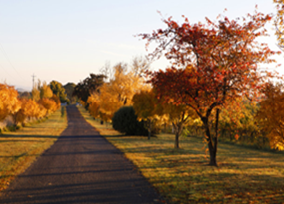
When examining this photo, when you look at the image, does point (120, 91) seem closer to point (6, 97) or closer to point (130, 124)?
point (130, 124)

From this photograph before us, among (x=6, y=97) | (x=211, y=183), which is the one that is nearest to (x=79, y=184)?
(x=211, y=183)

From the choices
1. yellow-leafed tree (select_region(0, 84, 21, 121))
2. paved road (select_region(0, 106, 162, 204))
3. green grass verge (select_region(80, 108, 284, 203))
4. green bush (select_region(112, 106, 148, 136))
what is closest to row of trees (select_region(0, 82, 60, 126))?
yellow-leafed tree (select_region(0, 84, 21, 121))

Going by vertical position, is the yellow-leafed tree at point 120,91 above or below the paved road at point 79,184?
above

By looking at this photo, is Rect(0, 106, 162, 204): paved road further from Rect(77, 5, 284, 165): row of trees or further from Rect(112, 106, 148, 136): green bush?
Rect(112, 106, 148, 136): green bush

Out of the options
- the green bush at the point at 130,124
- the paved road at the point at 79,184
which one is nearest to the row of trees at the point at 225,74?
the paved road at the point at 79,184

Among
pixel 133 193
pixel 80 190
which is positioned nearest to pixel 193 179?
pixel 133 193

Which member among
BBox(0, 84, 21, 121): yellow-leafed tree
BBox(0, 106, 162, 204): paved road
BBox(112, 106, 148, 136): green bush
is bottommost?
BBox(0, 106, 162, 204): paved road

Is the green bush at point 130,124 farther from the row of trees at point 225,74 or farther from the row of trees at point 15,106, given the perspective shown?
the row of trees at point 225,74

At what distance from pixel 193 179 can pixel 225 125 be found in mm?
17872

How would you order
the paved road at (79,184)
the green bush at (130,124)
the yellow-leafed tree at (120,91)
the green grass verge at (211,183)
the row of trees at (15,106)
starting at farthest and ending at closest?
the yellow-leafed tree at (120,91) < the green bush at (130,124) < the row of trees at (15,106) < the green grass verge at (211,183) < the paved road at (79,184)

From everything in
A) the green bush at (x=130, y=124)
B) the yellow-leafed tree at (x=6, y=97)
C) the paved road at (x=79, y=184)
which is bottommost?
the paved road at (x=79, y=184)

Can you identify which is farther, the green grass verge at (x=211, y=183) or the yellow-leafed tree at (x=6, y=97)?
the yellow-leafed tree at (x=6, y=97)

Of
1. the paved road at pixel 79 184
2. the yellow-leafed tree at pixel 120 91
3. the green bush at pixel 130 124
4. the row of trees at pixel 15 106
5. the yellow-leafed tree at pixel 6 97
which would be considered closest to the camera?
the paved road at pixel 79 184

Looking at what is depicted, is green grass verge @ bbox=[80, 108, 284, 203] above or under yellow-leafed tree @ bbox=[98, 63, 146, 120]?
under
